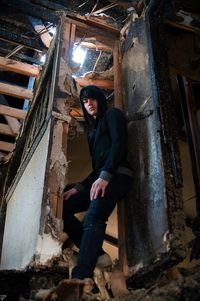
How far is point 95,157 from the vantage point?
3.05m

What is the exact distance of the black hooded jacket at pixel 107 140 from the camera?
8.86 ft

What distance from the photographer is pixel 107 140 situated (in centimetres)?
301

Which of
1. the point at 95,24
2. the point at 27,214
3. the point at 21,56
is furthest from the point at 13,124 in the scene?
the point at 27,214

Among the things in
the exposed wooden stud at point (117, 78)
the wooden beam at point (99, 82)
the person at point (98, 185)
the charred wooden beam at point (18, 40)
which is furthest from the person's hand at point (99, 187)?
the charred wooden beam at point (18, 40)

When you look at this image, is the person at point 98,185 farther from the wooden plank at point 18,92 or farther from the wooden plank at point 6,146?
the wooden plank at point 6,146

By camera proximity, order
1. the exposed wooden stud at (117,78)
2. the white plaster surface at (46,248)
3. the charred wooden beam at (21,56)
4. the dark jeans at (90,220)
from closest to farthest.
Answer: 1. the dark jeans at (90,220)
2. the white plaster surface at (46,248)
3. the exposed wooden stud at (117,78)
4. the charred wooden beam at (21,56)

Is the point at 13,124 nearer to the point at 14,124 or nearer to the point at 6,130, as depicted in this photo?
the point at 14,124

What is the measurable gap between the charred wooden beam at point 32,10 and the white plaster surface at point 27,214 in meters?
2.01

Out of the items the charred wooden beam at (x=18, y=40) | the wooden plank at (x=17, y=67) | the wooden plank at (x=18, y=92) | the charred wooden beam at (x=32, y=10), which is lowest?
the wooden plank at (x=18, y=92)

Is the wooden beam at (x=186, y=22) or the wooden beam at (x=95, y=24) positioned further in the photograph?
the wooden beam at (x=95, y=24)

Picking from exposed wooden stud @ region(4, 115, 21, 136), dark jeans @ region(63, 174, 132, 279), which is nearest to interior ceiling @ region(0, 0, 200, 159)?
exposed wooden stud @ region(4, 115, 21, 136)

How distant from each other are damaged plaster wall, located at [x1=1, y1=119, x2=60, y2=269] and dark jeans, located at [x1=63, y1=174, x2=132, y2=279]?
265 millimetres

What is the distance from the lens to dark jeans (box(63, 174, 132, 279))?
2.37 m

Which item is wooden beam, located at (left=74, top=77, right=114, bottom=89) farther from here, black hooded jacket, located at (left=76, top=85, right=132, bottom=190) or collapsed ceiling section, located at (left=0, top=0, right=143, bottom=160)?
black hooded jacket, located at (left=76, top=85, right=132, bottom=190)
